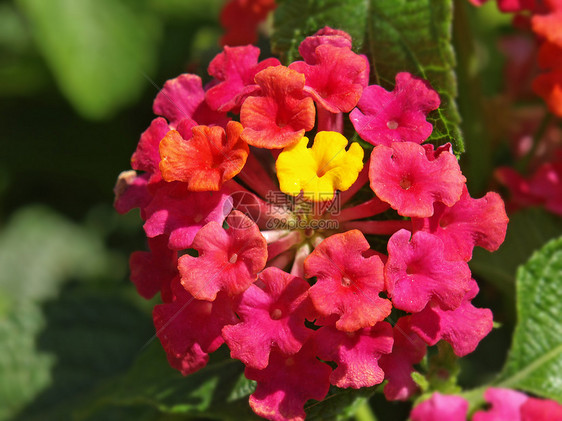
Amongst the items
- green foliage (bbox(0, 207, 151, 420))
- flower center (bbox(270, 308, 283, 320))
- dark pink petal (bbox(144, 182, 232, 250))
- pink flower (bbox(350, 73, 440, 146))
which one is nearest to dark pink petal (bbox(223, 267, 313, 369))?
→ flower center (bbox(270, 308, 283, 320))

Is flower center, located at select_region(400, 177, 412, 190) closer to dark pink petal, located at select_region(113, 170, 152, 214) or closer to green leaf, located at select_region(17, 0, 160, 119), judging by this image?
dark pink petal, located at select_region(113, 170, 152, 214)

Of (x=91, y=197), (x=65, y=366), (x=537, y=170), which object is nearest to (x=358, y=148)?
(x=537, y=170)

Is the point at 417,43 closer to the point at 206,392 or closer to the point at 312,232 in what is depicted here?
the point at 312,232

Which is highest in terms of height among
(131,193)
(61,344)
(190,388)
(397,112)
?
(397,112)

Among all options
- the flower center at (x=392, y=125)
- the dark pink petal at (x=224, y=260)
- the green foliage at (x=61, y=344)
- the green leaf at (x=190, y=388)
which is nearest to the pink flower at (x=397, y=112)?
the flower center at (x=392, y=125)

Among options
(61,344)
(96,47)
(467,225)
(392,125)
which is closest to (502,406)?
(467,225)
